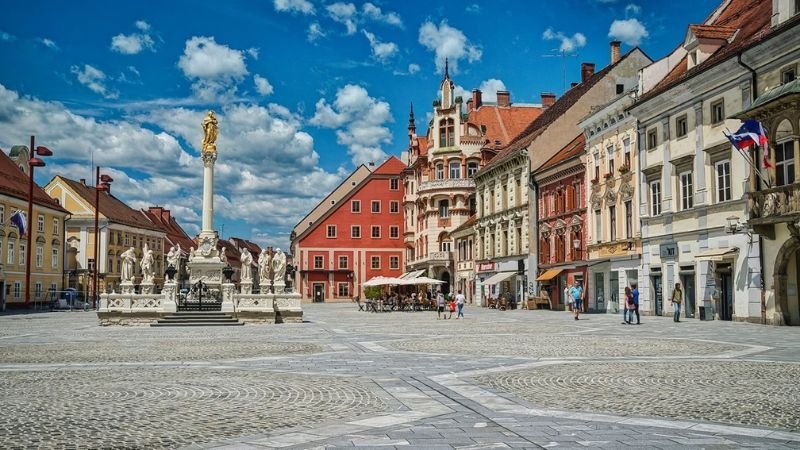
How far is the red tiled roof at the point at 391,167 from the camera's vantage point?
3627 inches

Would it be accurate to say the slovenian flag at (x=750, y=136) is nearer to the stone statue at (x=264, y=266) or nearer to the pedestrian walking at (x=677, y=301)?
the pedestrian walking at (x=677, y=301)

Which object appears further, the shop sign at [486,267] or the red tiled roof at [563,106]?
the shop sign at [486,267]

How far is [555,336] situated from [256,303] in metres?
15.8

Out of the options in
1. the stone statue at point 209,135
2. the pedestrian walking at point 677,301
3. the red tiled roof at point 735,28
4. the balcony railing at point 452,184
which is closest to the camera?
the red tiled roof at point 735,28

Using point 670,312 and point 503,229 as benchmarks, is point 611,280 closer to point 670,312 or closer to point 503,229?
point 670,312

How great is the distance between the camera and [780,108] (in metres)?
26.5

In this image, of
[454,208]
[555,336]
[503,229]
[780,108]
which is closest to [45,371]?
[555,336]

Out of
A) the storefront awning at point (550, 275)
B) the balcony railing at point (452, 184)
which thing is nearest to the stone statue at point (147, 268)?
the storefront awning at point (550, 275)

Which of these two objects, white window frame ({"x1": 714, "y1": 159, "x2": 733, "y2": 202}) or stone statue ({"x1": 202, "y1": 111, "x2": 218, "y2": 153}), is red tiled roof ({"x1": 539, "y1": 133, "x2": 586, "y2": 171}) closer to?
white window frame ({"x1": 714, "y1": 159, "x2": 733, "y2": 202})

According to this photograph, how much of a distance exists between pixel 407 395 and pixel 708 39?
28449 millimetres

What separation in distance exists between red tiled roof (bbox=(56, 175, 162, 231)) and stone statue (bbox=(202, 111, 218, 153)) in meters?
45.5

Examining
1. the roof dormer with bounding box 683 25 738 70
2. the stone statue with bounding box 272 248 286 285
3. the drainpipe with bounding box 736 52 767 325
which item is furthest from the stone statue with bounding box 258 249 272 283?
the roof dormer with bounding box 683 25 738 70

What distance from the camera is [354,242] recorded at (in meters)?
91.3

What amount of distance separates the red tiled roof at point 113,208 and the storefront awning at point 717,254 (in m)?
69.1
